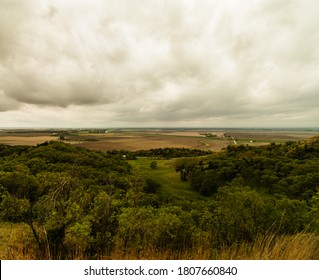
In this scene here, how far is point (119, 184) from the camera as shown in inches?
1796

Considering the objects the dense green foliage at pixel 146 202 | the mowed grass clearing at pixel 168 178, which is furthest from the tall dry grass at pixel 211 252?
the mowed grass clearing at pixel 168 178

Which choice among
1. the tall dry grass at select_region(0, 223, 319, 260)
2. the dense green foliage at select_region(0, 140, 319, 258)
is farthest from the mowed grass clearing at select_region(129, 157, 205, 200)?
the tall dry grass at select_region(0, 223, 319, 260)

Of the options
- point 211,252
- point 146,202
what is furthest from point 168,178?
point 211,252

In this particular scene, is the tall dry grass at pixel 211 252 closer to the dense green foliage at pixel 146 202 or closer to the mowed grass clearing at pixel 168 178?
the dense green foliage at pixel 146 202

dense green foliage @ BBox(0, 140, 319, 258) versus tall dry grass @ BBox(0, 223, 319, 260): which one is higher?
tall dry grass @ BBox(0, 223, 319, 260)

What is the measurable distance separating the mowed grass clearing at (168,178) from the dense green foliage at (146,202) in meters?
2.22

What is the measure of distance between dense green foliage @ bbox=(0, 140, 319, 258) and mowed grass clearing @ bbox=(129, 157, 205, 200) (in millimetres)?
2217

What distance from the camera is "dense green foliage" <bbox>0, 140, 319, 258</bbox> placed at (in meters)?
5.98

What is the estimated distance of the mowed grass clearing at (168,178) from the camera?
6673cm

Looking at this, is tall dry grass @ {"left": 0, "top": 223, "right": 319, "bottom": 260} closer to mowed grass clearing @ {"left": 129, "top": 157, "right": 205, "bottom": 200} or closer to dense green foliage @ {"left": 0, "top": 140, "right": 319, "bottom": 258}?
dense green foliage @ {"left": 0, "top": 140, "right": 319, "bottom": 258}

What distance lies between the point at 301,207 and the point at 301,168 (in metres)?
46.3

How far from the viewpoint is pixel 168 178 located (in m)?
81.2

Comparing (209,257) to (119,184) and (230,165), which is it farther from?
(230,165)
